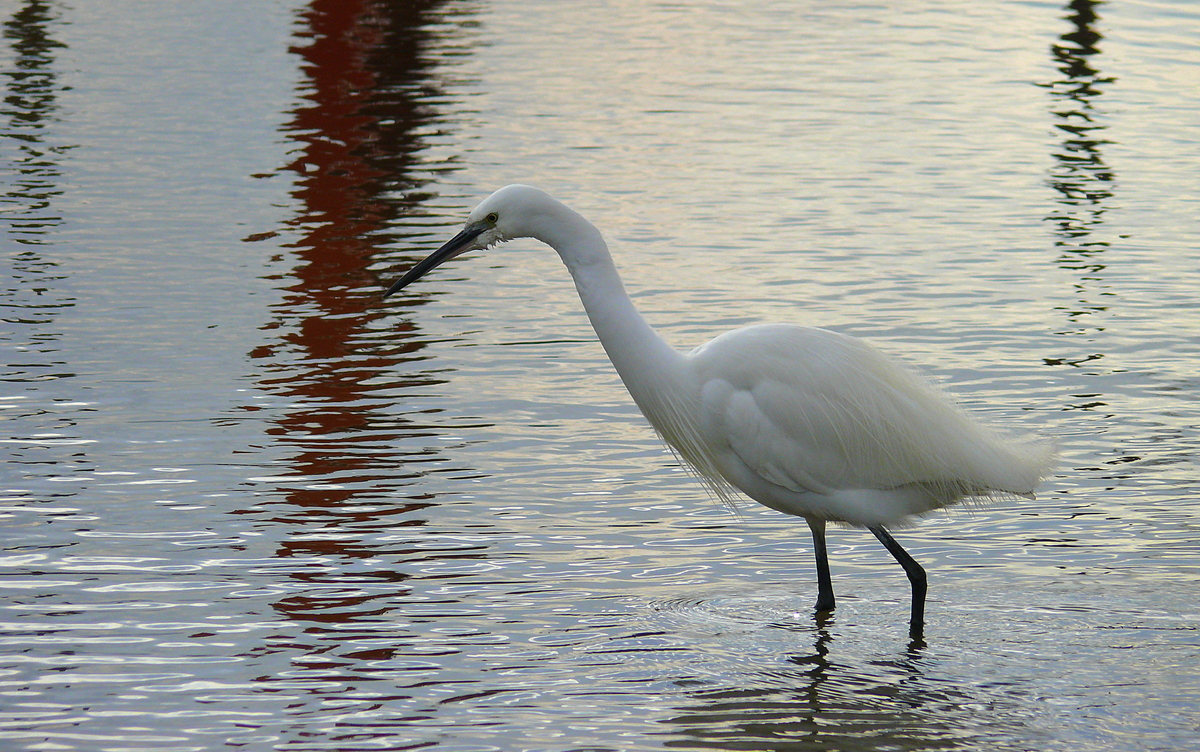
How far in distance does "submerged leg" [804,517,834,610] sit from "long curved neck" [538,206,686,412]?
722 millimetres

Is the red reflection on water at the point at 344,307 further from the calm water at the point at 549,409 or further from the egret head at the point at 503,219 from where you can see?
the egret head at the point at 503,219

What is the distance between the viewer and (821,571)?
208 inches

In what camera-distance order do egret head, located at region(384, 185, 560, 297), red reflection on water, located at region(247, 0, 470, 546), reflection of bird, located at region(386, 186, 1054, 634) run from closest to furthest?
egret head, located at region(384, 185, 560, 297), reflection of bird, located at region(386, 186, 1054, 634), red reflection on water, located at region(247, 0, 470, 546)

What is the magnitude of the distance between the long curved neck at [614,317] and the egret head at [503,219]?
6cm

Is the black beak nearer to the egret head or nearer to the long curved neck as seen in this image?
the egret head

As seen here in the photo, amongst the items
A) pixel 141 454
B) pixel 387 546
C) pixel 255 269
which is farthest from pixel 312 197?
pixel 387 546

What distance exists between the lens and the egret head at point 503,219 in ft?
16.4

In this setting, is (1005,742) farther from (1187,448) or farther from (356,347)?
(356,347)

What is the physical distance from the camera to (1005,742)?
4484 mm

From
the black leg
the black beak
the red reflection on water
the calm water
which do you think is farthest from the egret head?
the black leg

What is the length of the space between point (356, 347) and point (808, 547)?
339 cm

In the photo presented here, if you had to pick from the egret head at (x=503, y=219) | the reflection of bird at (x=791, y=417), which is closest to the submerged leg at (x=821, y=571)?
the reflection of bird at (x=791, y=417)

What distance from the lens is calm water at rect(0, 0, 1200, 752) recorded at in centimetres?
481

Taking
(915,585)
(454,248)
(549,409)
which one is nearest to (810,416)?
(915,585)
